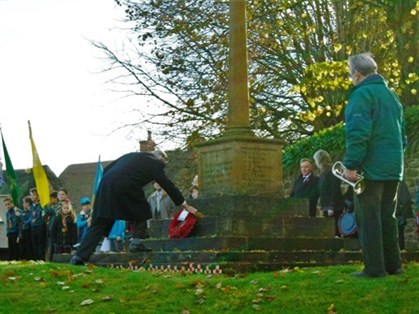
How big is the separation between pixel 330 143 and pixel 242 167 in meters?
9.31

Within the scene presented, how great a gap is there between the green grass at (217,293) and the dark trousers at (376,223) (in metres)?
0.20

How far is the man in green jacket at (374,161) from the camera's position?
36.9ft

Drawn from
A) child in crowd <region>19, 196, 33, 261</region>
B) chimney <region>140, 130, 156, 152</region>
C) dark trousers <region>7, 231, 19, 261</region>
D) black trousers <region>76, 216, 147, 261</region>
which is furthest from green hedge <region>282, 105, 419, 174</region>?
black trousers <region>76, 216, 147, 261</region>

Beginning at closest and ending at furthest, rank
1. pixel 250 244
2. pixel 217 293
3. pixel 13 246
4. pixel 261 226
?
pixel 217 293 < pixel 250 244 < pixel 261 226 < pixel 13 246

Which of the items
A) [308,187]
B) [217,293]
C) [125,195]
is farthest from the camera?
[308,187]

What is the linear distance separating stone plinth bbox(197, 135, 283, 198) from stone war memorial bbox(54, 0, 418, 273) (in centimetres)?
2

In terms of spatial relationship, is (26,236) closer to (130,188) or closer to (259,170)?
(259,170)

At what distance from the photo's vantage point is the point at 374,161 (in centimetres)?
1131

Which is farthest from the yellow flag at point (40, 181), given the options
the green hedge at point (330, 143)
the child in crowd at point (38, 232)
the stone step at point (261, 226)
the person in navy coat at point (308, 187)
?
the stone step at point (261, 226)

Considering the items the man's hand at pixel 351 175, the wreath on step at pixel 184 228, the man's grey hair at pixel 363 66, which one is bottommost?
the wreath on step at pixel 184 228

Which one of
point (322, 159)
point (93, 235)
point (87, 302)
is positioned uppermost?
point (322, 159)

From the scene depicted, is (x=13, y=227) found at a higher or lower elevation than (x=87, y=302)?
higher

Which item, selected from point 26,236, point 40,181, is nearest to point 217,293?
point 26,236

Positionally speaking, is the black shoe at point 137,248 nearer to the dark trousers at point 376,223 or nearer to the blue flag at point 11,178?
the dark trousers at point 376,223
